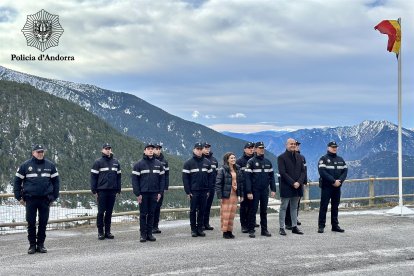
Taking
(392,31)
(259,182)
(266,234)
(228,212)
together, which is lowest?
(266,234)

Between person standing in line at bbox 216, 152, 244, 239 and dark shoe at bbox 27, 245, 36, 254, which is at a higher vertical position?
person standing in line at bbox 216, 152, 244, 239

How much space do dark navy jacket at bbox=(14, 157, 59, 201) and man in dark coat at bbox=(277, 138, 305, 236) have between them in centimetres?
492

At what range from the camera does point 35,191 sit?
378 inches

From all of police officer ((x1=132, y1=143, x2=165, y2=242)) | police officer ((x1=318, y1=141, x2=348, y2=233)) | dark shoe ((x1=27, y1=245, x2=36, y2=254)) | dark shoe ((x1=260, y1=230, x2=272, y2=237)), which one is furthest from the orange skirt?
dark shoe ((x1=27, y1=245, x2=36, y2=254))

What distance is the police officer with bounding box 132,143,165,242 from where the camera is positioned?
10.8m

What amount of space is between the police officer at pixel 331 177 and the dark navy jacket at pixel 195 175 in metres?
2.65

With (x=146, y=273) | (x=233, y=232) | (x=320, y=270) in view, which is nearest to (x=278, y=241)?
(x=233, y=232)

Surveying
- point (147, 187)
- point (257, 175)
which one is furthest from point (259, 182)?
point (147, 187)

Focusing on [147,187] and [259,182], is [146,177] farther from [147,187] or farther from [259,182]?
[259,182]

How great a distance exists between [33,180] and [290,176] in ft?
17.9

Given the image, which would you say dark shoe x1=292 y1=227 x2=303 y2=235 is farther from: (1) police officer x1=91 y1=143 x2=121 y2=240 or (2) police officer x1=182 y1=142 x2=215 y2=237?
(1) police officer x1=91 y1=143 x2=121 y2=240

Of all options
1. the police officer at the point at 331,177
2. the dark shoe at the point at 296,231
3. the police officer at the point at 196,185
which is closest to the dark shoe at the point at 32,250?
the police officer at the point at 196,185

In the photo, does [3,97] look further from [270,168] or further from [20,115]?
[270,168]

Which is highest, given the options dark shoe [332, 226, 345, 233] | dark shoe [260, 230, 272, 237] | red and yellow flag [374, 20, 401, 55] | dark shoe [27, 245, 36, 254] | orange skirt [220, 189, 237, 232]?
red and yellow flag [374, 20, 401, 55]
